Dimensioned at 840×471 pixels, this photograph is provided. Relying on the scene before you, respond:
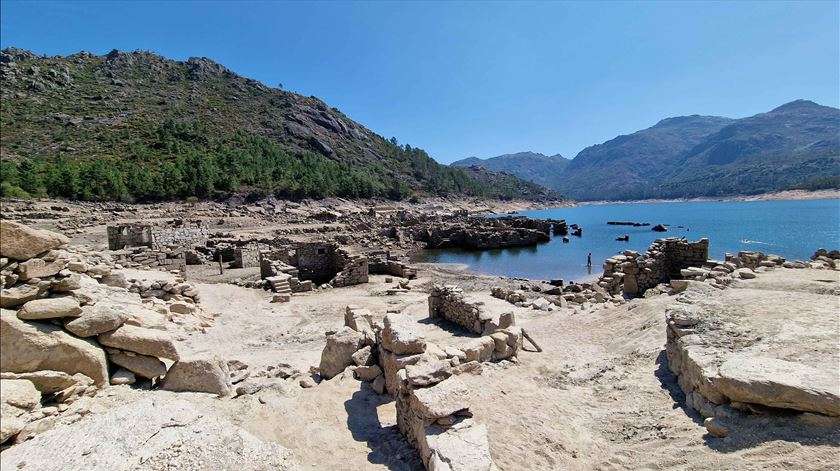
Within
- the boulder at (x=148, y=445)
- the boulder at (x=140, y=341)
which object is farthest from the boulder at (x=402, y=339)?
the boulder at (x=140, y=341)

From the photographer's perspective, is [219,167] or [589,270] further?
[219,167]

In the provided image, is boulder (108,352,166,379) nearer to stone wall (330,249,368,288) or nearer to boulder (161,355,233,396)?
boulder (161,355,233,396)

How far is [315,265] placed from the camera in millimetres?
24594

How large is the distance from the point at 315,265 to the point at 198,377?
1833cm

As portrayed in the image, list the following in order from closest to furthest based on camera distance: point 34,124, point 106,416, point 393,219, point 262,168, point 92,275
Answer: point 106,416 → point 92,275 → point 34,124 → point 393,219 → point 262,168

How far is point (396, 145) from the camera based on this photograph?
518ft

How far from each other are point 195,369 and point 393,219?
5478 centimetres

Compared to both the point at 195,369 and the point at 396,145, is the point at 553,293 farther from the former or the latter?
the point at 396,145

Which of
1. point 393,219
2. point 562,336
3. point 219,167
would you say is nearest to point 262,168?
point 219,167

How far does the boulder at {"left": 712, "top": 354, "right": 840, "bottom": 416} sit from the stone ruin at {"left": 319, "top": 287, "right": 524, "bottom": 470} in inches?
150

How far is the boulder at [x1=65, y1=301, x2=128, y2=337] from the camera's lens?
5.33 metres

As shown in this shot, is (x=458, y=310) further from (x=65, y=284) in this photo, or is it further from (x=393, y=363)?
(x=65, y=284)

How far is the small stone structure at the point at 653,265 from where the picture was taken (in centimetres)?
1816

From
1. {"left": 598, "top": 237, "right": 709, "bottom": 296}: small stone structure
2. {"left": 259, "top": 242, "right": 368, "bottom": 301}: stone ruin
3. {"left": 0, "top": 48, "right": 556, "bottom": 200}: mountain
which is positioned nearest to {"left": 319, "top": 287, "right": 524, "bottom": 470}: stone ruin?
{"left": 259, "top": 242, "right": 368, "bottom": 301}: stone ruin
